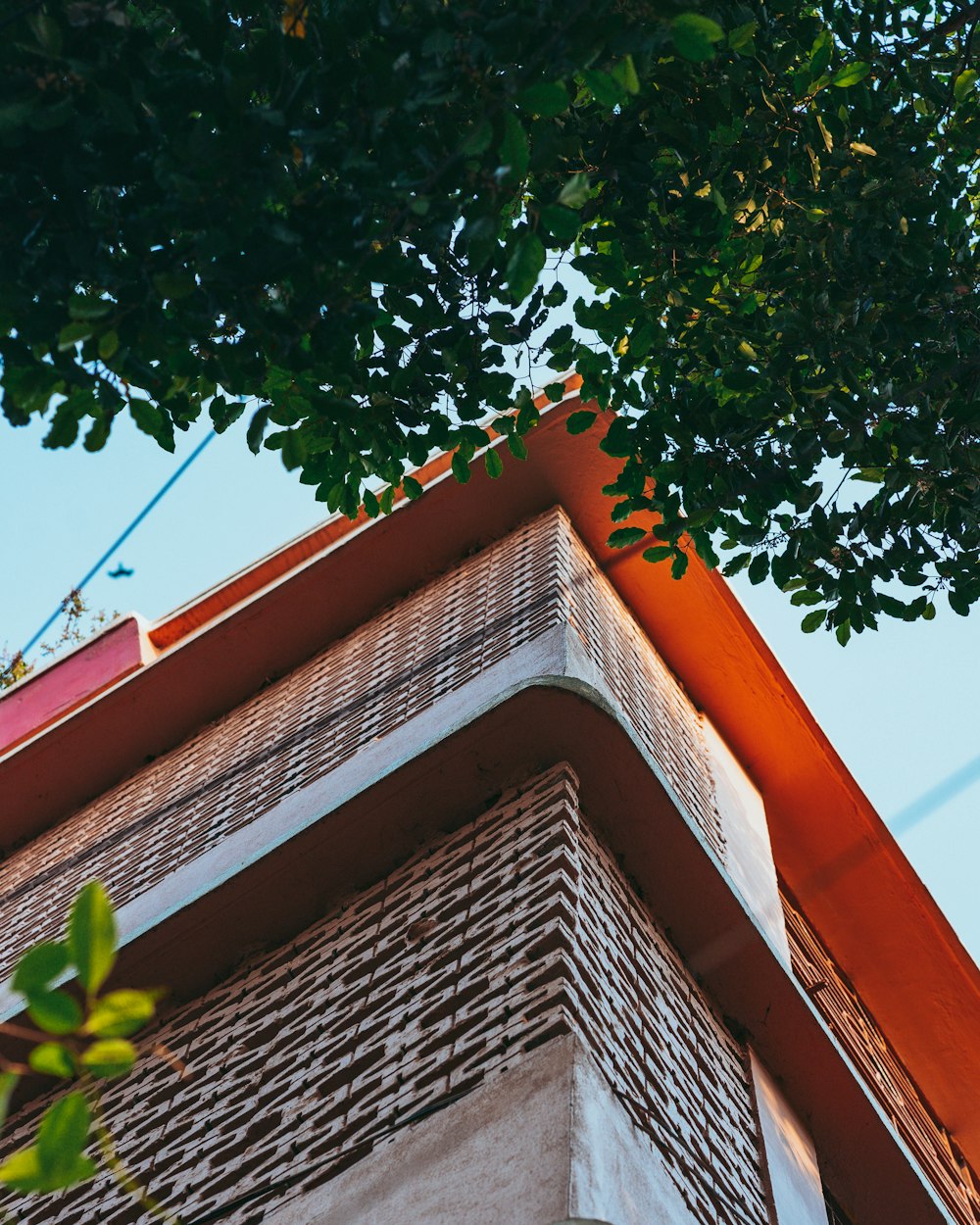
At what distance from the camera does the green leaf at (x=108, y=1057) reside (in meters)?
1.48

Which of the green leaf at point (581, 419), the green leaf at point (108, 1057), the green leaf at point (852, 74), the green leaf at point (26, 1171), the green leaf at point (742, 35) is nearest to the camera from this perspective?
the green leaf at point (26, 1171)

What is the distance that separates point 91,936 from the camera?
4.58 feet

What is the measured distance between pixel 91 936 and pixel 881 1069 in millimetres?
7522

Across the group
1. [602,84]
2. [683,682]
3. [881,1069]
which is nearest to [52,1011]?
[602,84]

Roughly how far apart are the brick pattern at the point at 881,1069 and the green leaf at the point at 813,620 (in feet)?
9.43

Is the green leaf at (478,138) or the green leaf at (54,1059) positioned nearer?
the green leaf at (54,1059)

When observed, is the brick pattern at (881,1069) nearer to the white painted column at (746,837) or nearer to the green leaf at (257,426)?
the white painted column at (746,837)

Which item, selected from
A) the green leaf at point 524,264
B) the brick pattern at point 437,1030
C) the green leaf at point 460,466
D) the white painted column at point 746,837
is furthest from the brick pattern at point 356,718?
the green leaf at point 524,264

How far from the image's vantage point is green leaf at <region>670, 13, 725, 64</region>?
2.75 m

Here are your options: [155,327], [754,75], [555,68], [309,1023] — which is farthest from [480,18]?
[309,1023]

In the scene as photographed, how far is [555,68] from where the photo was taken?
2791 mm

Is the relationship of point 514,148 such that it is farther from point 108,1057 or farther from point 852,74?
point 852,74

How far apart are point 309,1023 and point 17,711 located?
6286mm

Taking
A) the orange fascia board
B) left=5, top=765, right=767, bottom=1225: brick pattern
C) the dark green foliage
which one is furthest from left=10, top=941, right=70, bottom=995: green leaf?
the orange fascia board
